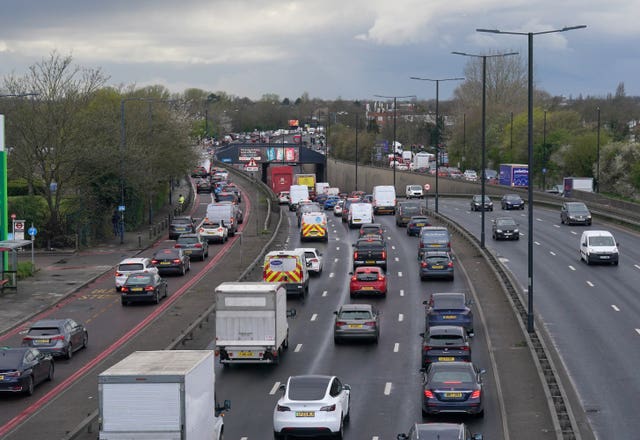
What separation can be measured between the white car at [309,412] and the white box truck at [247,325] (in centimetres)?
766

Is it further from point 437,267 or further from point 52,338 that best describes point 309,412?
point 437,267

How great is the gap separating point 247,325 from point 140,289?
46.5 ft

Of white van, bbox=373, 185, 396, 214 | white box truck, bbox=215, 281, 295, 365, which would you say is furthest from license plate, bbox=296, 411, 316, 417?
white van, bbox=373, 185, 396, 214

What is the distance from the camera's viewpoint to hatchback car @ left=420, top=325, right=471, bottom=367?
30.1m

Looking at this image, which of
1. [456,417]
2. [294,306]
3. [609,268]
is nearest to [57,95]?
[294,306]

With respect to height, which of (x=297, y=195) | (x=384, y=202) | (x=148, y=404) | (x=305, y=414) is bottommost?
(x=305, y=414)

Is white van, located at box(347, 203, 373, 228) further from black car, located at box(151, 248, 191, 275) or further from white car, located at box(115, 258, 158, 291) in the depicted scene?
white car, located at box(115, 258, 158, 291)

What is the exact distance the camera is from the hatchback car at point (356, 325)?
34906 mm

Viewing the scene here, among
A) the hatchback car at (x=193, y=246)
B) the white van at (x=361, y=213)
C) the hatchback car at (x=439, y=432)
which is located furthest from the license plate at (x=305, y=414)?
the white van at (x=361, y=213)

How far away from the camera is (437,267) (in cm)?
4931

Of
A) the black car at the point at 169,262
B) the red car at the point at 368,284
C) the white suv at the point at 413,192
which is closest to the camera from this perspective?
the red car at the point at 368,284

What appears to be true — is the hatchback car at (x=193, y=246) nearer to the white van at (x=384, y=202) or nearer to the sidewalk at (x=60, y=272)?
the sidewalk at (x=60, y=272)

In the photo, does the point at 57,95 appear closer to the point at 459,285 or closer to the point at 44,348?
the point at 459,285

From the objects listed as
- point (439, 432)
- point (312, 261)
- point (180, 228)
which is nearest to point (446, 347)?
point (439, 432)
